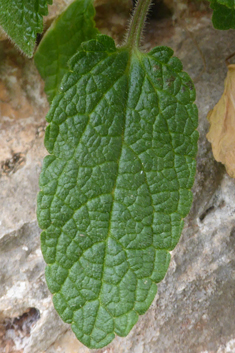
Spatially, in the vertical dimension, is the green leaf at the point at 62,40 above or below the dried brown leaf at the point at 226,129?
above

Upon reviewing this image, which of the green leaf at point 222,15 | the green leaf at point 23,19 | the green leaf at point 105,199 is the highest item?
the green leaf at point 23,19

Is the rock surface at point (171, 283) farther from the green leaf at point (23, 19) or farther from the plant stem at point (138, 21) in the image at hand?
the green leaf at point (23, 19)

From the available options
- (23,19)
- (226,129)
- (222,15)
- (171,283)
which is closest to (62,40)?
(23,19)

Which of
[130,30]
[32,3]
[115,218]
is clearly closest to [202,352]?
[115,218]

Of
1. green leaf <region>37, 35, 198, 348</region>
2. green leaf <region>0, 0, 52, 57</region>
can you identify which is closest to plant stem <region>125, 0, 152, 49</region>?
green leaf <region>37, 35, 198, 348</region>

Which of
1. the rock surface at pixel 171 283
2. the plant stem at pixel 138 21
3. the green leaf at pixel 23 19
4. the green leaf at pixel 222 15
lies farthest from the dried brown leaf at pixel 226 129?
the green leaf at pixel 23 19

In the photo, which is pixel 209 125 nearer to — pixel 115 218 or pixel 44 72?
pixel 115 218

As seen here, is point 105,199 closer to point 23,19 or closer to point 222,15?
point 23,19

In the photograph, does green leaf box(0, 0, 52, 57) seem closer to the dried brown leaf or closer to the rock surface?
the rock surface
